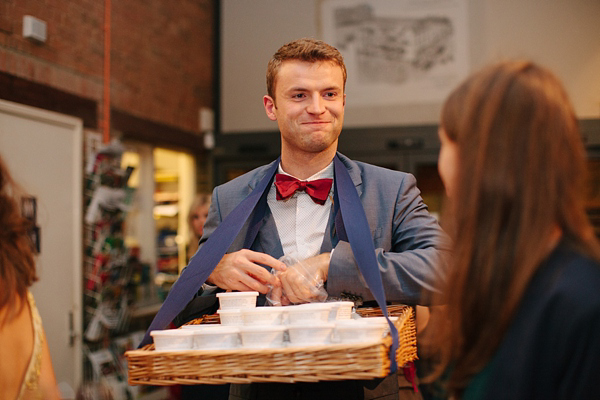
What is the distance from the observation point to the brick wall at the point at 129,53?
3998 millimetres

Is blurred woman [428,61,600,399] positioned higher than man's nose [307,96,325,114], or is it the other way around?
man's nose [307,96,325,114]

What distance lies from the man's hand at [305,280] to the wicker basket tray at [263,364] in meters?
0.37

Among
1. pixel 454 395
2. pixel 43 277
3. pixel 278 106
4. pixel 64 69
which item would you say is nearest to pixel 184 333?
pixel 454 395

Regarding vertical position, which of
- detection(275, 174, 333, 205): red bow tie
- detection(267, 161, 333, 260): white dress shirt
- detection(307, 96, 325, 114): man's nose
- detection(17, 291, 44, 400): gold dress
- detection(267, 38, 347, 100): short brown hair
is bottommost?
detection(17, 291, 44, 400): gold dress

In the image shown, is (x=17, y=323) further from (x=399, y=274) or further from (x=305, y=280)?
(x=399, y=274)

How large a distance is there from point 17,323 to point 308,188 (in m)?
0.98

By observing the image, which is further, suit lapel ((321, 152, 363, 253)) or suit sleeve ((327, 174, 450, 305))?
suit lapel ((321, 152, 363, 253))

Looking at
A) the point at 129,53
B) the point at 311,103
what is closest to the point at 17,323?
the point at 311,103

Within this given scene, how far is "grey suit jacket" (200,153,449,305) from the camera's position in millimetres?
1627

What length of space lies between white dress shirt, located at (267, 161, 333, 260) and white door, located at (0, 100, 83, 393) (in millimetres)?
2488

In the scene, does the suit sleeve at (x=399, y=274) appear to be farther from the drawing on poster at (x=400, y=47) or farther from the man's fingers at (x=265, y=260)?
Result: the drawing on poster at (x=400, y=47)

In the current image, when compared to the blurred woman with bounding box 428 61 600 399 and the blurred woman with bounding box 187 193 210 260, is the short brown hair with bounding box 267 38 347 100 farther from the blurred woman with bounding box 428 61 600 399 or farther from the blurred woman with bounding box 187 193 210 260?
the blurred woman with bounding box 187 193 210 260

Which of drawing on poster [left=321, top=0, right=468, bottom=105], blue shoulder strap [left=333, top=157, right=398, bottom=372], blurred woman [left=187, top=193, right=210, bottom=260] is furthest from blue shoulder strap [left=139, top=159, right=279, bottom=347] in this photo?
drawing on poster [left=321, top=0, right=468, bottom=105]

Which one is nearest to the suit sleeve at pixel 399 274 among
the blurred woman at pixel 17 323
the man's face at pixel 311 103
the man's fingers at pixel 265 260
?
the man's fingers at pixel 265 260
